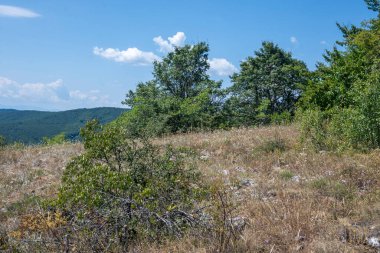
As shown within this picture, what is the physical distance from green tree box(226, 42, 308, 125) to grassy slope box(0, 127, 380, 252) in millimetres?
19132

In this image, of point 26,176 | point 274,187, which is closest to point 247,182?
point 274,187

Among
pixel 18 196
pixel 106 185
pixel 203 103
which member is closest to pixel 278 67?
pixel 203 103

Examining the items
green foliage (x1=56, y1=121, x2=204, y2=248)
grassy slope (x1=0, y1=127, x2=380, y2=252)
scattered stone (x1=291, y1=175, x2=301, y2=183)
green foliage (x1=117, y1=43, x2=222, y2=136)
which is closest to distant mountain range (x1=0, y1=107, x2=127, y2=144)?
green foliage (x1=117, y1=43, x2=222, y2=136)

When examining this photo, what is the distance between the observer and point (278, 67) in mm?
32062

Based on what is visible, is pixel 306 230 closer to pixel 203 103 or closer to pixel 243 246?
pixel 243 246

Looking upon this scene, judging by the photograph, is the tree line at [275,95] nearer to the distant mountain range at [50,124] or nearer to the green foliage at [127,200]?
→ the green foliage at [127,200]

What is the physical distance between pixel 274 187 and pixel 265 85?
25953 mm

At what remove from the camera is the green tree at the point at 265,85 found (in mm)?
31237

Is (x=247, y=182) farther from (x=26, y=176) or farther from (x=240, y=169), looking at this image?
(x=26, y=176)

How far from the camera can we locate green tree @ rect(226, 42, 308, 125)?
31237mm

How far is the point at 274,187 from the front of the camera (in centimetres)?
681

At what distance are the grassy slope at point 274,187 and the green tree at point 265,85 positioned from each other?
19.1 meters

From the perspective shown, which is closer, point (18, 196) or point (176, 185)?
point (176, 185)

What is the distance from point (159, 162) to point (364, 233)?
2.86 m
